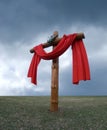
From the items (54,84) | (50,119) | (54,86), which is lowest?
(50,119)

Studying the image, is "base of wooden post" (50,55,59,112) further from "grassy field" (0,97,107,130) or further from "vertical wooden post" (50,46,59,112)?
"grassy field" (0,97,107,130)

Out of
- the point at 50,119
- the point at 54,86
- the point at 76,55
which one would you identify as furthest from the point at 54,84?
the point at 50,119

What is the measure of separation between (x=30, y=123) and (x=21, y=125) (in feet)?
2.27

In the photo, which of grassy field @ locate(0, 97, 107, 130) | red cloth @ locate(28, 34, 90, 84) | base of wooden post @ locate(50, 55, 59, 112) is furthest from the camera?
base of wooden post @ locate(50, 55, 59, 112)

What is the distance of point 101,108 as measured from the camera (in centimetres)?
2348

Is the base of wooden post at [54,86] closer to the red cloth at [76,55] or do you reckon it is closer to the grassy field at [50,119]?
the grassy field at [50,119]

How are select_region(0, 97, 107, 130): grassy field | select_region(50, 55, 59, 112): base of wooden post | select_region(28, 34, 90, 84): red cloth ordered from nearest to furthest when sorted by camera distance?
select_region(0, 97, 107, 130): grassy field → select_region(28, 34, 90, 84): red cloth → select_region(50, 55, 59, 112): base of wooden post

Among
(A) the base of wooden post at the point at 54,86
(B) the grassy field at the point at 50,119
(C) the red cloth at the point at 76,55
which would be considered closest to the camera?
(B) the grassy field at the point at 50,119

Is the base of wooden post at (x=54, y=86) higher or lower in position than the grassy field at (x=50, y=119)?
higher

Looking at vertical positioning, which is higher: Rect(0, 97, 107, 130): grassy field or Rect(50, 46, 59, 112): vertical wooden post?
Rect(50, 46, 59, 112): vertical wooden post

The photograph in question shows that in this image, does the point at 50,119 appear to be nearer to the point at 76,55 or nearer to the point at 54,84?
the point at 54,84

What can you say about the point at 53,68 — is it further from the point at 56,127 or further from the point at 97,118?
the point at 56,127

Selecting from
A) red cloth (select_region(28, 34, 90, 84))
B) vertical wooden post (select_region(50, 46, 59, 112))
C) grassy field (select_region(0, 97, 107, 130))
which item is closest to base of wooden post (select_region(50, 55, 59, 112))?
vertical wooden post (select_region(50, 46, 59, 112))

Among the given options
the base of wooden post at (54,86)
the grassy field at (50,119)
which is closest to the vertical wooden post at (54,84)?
the base of wooden post at (54,86)
